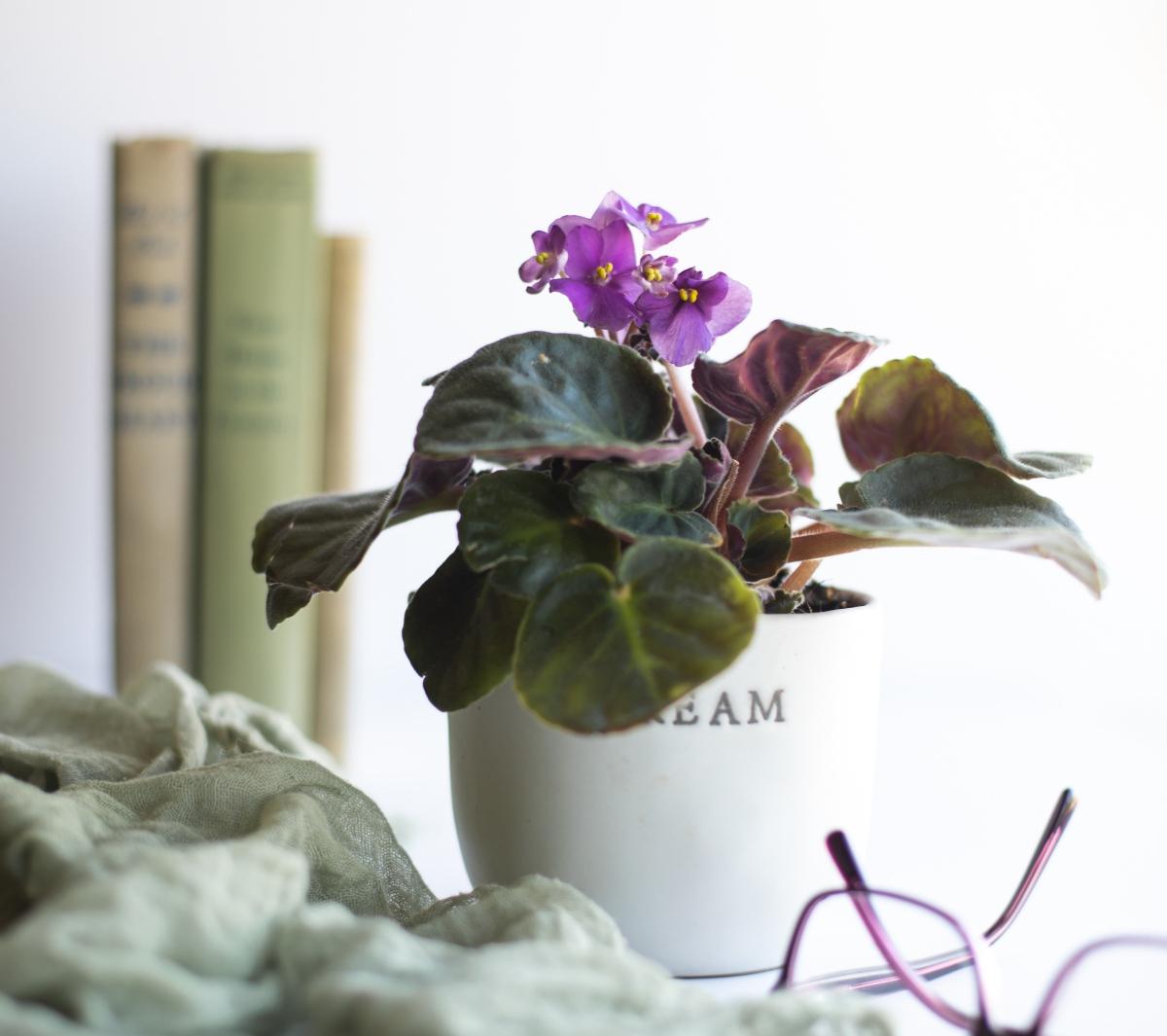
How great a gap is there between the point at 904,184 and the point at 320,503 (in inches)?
32.8

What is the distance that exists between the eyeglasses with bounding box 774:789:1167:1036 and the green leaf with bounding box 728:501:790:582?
0.10 metres

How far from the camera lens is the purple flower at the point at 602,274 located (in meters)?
0.47

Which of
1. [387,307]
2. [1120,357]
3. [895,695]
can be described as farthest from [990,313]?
[387,307]

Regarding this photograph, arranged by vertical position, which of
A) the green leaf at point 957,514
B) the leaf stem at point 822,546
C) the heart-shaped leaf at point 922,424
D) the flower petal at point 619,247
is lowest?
the leaf stem at point 822,546

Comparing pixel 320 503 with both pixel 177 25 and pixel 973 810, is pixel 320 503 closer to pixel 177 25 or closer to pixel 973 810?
pixel 973 810

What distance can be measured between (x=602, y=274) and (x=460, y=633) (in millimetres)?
142

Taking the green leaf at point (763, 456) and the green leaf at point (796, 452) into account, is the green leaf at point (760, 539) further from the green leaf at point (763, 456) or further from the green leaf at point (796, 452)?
the green leaf at point (796, 452)

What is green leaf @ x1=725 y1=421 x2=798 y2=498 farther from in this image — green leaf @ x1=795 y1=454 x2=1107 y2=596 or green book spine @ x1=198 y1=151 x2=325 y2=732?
green book spine @ x1=198 y1=151 x2=325 y2=732

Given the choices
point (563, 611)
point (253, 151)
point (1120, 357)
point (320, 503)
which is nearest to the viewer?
point (563, 611)

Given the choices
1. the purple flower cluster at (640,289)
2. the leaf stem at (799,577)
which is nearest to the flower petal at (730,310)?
the purple flower cluster at (640,289)

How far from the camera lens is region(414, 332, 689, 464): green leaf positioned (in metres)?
0.40

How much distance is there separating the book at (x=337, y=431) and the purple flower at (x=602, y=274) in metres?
0.58

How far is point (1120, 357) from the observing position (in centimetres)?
115

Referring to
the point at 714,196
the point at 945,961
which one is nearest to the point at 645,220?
the point at 945,961
